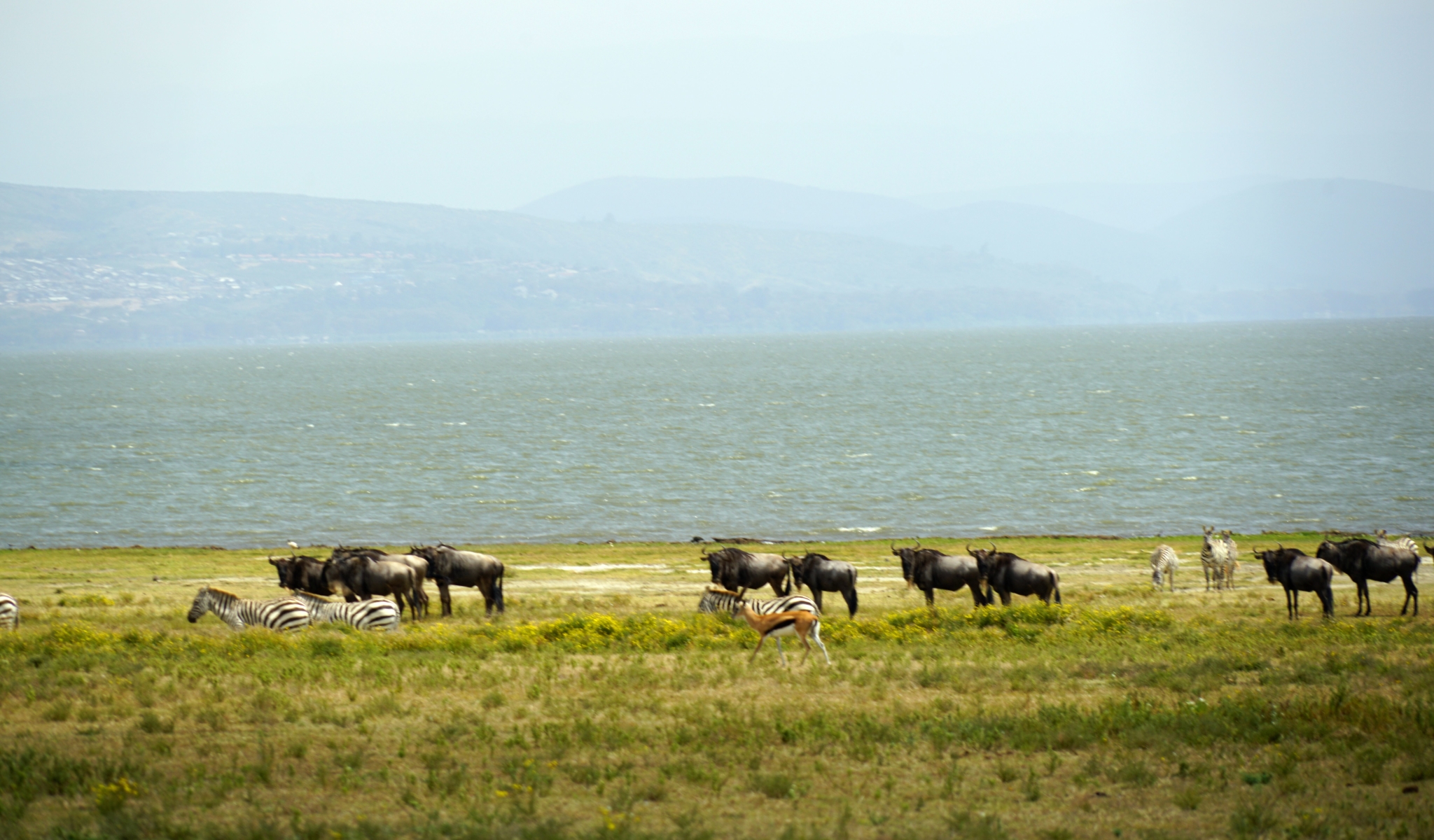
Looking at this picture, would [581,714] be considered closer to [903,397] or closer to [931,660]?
[931,660]

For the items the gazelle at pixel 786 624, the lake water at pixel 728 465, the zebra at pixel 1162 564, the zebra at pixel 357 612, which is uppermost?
the gazelle at pixel 786 624

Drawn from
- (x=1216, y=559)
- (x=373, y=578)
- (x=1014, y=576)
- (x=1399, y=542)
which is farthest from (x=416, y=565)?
(x=1399, y=542)

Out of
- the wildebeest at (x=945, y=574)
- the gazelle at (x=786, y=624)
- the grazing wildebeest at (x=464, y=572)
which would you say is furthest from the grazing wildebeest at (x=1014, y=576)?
the grazing wildebeest at (x=464, y=572)

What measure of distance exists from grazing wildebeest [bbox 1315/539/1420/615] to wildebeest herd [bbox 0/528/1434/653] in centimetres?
2

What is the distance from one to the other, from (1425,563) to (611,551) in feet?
93.3

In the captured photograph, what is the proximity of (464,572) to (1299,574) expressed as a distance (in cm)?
1958

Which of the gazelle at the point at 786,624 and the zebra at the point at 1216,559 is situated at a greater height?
the gazelle at the point at 786,624

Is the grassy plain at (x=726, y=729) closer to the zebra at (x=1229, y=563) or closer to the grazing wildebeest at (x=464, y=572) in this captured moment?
the grazing wildebeest at (x=464, y=572)

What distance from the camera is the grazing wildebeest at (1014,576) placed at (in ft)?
97.6

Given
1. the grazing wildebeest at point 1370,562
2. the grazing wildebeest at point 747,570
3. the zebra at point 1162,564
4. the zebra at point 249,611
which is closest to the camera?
the zebra at point 249,611

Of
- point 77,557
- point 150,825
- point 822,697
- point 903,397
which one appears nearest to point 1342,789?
point 822,697

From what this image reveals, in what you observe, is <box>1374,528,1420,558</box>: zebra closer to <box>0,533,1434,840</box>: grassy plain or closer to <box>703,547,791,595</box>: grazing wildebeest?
<box>0,533,1434,840</box>: grassy plain

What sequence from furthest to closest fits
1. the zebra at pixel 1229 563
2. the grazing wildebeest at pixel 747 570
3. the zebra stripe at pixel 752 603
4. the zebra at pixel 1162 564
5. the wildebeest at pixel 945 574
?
the zebra at pixel 1162 564, the zebra at pixel 1229 563, the grazing wildebeest at pixel 747 570, the wildebeest at pixel 945 574, the zebra stripe at pixel 752 603

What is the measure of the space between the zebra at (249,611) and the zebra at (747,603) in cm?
911
